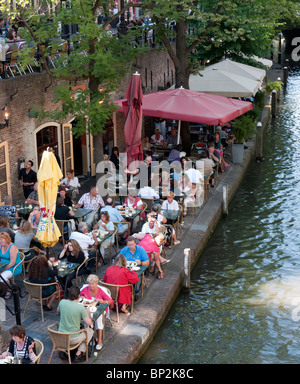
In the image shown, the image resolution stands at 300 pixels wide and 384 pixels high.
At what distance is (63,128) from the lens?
17562 mm

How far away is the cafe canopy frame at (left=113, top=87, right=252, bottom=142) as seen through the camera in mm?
17375

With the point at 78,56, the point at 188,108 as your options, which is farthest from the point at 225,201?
the point at 78,56

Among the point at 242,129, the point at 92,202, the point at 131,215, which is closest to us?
the point at 131,215

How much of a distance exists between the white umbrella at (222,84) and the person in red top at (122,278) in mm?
12212

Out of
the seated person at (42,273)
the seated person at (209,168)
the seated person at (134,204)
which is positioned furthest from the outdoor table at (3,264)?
the seated person at (209,168)

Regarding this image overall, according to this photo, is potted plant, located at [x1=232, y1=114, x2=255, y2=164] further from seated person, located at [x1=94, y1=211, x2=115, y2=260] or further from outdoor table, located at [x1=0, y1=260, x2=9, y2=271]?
outdoor table, located at [x1=0, y1=260, x2=9, y2=271]

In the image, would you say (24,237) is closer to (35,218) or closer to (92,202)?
(35,218)

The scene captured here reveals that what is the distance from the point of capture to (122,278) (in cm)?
1030

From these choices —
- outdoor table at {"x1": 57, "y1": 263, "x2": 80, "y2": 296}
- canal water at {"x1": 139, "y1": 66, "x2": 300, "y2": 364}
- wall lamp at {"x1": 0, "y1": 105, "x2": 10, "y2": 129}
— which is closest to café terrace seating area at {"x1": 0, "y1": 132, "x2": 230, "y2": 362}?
outdoor table at {"x1": 57, "y1": 263, "x2": 80, "y2": 296}

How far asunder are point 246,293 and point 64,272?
3900 millimetres

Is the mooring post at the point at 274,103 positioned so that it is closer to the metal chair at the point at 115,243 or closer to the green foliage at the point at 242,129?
the green foliage at the point at 242,129

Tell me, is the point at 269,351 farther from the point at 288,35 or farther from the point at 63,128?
the point at 288,35

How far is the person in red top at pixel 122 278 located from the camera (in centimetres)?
1031
